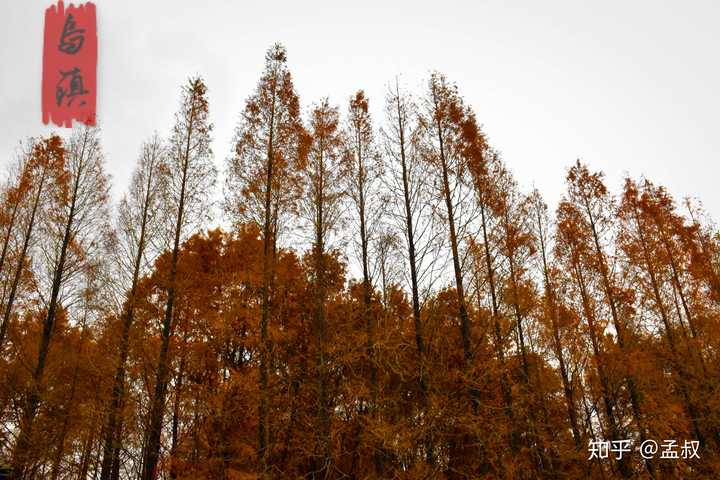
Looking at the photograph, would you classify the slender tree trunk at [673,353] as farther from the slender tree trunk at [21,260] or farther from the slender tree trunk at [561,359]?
the slender tree trunk at [21,260]

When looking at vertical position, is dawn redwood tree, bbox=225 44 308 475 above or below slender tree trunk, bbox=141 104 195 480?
above

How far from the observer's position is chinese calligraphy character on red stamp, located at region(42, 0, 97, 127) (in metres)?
10.1

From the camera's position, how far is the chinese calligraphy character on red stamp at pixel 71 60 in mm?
10133

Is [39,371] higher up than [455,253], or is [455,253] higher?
[455,253]

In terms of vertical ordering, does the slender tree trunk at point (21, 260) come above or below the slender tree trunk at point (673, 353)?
above

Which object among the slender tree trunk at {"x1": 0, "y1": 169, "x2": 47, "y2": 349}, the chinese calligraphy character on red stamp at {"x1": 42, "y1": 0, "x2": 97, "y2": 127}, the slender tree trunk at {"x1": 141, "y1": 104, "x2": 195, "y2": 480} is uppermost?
the chinese calligraphy character on red stamp at {"x1": 42, "y1": 0, "x2": 97, "y2": 127}

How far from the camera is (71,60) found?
34.0 feet

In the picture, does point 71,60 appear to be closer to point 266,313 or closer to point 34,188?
point 34,188

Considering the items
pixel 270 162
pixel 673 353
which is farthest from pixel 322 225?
pixel 673 353

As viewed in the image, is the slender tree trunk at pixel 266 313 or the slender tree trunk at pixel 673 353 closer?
the slender tree trunk at pixel 266 313

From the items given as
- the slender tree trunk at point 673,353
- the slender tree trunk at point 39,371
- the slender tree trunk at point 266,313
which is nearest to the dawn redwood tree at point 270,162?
the slender tree trunk at point 266,313

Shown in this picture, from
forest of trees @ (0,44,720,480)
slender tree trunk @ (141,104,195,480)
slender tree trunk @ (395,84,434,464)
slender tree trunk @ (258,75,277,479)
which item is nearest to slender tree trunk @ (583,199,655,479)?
forest of trees @ (0,44,720,480)

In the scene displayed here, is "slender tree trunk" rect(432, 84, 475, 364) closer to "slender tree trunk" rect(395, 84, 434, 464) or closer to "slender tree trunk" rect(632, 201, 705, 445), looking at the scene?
"slender tree trunk" rect(395, 84, 434, 464)

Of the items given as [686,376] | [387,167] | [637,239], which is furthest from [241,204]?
[686,376]
